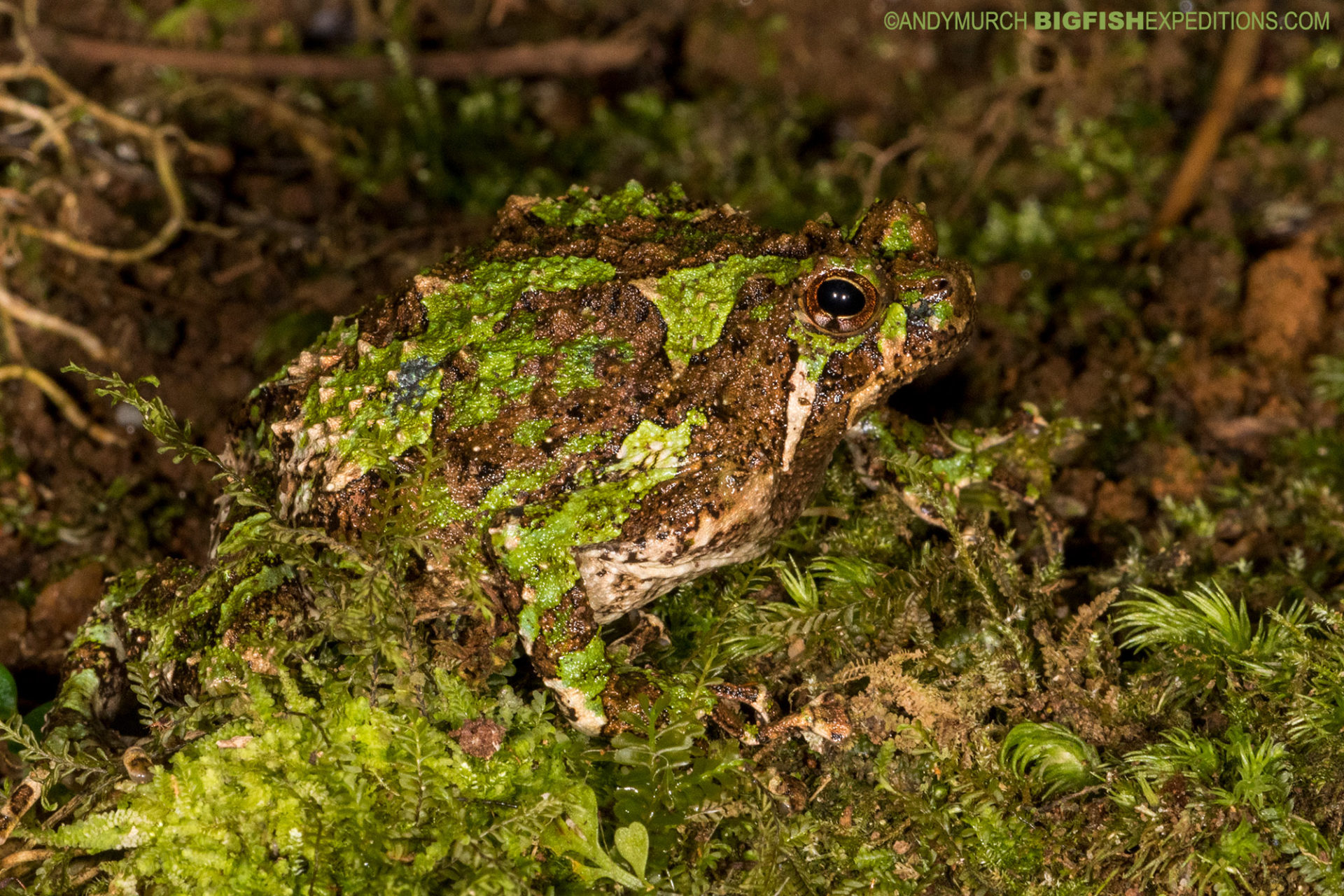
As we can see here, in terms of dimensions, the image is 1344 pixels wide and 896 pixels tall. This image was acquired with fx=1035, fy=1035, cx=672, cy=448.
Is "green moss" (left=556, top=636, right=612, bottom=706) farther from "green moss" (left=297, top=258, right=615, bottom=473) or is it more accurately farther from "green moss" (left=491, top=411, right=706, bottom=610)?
"green moss" (left=297, top=258, right=615, bottom=473)

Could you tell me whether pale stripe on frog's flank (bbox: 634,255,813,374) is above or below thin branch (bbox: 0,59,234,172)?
below

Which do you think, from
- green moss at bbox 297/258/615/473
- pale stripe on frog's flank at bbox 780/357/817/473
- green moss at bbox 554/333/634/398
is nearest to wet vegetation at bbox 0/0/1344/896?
green moss at bbox 297/258/615/473

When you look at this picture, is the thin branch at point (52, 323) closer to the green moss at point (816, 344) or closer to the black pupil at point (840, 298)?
the green moss at point (816, 344)

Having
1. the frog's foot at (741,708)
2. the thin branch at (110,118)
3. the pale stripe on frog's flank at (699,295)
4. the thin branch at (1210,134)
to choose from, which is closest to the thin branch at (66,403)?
the thin branch at (110,118)

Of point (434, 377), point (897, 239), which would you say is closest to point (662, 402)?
point (434, 377)

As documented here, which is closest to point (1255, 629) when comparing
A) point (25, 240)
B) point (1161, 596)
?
point (1161, 596)

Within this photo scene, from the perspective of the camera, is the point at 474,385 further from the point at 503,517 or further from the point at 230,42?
the point at 230,42
